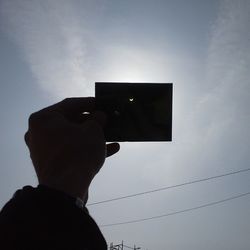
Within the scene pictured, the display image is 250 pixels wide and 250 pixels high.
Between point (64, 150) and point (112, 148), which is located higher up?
point (112, 148)

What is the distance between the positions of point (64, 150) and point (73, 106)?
A: 0.51 m

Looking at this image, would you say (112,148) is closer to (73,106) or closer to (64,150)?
(73,106)

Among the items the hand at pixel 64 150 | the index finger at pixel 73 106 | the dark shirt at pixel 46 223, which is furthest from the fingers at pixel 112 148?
the dark shirt at pixel 46 223

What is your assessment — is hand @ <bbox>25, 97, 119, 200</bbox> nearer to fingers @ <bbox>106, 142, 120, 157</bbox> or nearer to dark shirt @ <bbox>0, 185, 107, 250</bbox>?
dark shirt @ <bbox>0, 185, 107, 250</bbox>

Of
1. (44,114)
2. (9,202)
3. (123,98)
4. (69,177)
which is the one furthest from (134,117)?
(9,202)

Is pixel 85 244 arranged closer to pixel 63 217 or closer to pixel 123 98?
pixel 63 217

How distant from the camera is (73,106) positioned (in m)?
1.71

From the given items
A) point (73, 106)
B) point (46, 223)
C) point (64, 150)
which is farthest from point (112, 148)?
point (46, 223)

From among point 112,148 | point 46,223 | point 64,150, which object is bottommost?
point 46,223

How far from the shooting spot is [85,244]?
0.95 m

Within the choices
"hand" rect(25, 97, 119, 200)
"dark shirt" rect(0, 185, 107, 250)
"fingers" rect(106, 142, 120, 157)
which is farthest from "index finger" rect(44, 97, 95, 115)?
"dark shirt" rect(0, 185, 107, 250)

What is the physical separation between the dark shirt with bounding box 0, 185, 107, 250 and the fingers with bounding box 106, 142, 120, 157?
92 centimetres

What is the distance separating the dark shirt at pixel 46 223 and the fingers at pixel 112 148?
0.92m

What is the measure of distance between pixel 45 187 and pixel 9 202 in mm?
121
